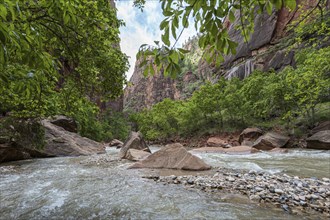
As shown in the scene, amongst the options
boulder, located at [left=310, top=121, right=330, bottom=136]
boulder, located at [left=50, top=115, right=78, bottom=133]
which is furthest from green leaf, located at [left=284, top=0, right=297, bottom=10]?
boulder, located at [left=310, top=121, right=330, bottom=136]

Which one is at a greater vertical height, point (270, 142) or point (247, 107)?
point (247, 107)

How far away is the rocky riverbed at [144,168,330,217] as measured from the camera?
428 cm

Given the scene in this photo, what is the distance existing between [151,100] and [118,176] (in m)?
109

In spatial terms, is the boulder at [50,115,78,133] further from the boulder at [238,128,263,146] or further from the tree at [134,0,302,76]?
the tree at [134,0,302,76]

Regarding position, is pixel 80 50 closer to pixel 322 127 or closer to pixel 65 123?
pixel 65 123

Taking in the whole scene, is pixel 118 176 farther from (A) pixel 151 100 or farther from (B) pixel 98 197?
(A) pixel 151 100

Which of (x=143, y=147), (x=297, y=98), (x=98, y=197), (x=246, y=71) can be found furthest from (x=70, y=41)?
(x=246, y=71)

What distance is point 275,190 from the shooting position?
511 centimetres

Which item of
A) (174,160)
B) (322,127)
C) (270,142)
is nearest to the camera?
(174,160)

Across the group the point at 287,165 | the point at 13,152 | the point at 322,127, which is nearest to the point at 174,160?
the point at 287,165

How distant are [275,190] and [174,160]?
403 cm

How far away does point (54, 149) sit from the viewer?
568 inches

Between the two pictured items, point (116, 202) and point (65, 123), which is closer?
point (116, 202)

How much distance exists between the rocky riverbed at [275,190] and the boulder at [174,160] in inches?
58.5
